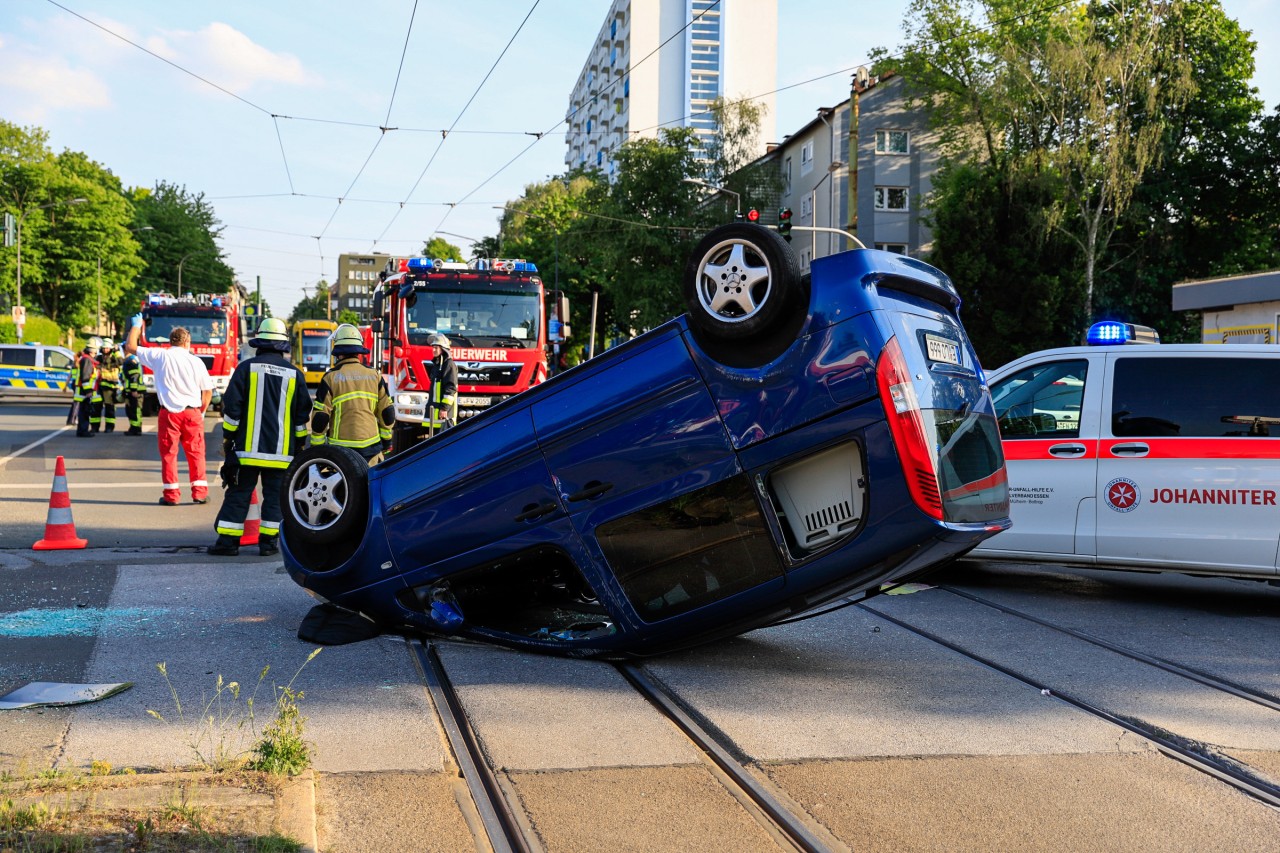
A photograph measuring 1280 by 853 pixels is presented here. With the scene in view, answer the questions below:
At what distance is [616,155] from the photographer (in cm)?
5619

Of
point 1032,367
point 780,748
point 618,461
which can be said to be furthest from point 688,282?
point 1032,367

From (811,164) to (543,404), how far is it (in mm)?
52310

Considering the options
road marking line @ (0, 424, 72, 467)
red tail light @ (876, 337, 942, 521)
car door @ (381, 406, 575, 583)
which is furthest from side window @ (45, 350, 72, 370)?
red tail light @ (876, 337, 942, 521)

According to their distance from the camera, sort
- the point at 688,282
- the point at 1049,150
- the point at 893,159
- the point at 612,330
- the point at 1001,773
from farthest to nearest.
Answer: the point at 612,330
the point at 893,159
the point at 1049,150
the point at 688,282
the point at 1001,773

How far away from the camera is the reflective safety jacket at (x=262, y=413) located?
912 centimetres

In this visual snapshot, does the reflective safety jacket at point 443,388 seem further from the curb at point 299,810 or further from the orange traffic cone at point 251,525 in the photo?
the curb at point 299,810

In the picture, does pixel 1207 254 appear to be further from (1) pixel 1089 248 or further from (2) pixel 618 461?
(2) pixel 618 461

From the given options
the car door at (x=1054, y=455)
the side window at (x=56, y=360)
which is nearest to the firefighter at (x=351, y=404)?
the car door at (x=1054, y=455)

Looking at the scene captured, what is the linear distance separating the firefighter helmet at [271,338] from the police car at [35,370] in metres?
28.7

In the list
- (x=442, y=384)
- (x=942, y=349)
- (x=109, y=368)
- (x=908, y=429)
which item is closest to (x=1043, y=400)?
(x=942, y=349)

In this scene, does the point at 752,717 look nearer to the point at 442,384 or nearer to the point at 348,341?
the point at 348,341

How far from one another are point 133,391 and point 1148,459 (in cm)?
1912

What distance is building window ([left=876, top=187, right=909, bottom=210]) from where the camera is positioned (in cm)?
5428

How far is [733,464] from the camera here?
16.5 feet
